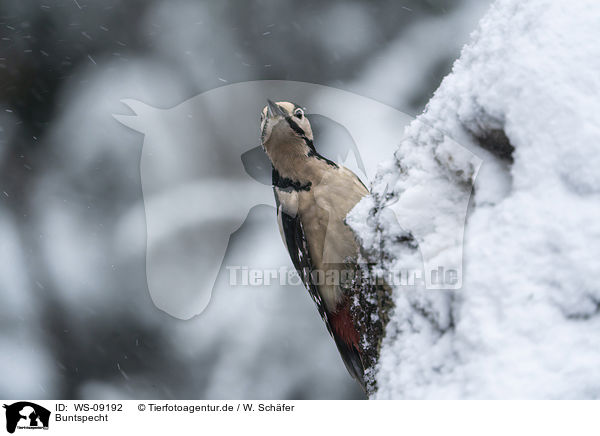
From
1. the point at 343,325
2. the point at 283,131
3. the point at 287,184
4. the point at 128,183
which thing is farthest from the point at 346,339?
the point at 128,183

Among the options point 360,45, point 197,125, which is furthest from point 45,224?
point 360,45

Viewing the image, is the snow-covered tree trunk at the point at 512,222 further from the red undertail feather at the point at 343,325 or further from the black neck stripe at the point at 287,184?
the black neck stripe at the point at 287,184

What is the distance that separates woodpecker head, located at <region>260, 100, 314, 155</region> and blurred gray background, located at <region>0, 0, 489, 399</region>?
Result: 0.73 metres

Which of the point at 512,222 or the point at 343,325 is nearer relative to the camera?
the point at 512,222

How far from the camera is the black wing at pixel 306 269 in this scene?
140 cm

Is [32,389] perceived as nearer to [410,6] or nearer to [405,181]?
[405,181]

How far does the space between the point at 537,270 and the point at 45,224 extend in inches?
97.0

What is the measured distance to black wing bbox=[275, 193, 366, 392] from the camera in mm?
1396

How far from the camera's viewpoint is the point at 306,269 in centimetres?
152

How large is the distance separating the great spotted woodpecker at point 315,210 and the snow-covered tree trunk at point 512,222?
0.50m

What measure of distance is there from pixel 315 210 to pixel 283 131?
11.0 inches

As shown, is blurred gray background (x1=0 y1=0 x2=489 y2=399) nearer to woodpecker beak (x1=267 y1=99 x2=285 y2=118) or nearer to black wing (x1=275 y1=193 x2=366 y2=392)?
woodpecker beak (x1=267 y1=99 x2=285 y2=118)
